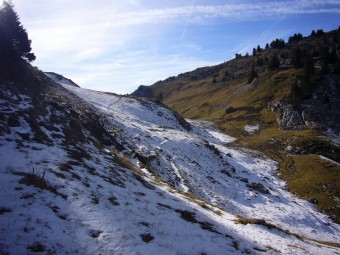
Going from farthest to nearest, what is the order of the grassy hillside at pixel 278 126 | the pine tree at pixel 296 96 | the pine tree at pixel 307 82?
the pine tree at pixel 307 82, the pine tree at pixel 296 96, the grassy hillside at pixel 278 126

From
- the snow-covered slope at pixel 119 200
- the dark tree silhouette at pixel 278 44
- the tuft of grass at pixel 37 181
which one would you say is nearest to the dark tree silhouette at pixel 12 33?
the snow-covered slope at pixel 119 200

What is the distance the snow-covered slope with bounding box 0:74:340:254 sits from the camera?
11.4 metres

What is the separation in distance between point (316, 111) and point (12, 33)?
6821 centimetres

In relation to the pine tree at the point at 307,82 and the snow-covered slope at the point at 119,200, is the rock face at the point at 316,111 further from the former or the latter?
the snow-covered slope at the point at 119,200

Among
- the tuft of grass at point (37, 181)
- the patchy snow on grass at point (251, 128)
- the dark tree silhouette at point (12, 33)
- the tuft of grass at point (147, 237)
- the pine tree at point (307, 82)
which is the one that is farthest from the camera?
the pine tree at point (307, 82)

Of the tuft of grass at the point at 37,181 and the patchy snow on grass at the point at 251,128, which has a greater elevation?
the patchy snow on grass at the point at 251,128

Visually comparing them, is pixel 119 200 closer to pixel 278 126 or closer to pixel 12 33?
pixel 12 33

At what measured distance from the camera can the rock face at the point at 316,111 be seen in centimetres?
6862

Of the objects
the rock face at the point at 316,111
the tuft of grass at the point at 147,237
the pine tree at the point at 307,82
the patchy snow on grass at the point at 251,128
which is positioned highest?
the pine tree at the point at 307,82

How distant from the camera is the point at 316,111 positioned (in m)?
72.0

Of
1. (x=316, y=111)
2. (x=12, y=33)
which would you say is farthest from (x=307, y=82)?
(x=12, y=33)

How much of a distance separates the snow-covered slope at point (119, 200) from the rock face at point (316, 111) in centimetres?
3598

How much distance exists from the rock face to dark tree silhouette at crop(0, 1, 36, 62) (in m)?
60.7

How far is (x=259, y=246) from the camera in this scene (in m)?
15.7
